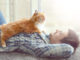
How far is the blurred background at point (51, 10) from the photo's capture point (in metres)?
2.43

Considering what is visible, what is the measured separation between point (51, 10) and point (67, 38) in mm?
1446

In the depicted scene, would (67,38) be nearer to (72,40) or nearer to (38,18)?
(72,40)

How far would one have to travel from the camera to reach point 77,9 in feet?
7.88

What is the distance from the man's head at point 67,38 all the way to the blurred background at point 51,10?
1197 mm

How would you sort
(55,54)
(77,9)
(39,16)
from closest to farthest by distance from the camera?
(55,54)
(39,16)
(77,9)

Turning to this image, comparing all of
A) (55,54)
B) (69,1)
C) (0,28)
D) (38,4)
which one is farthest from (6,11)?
(55,54)

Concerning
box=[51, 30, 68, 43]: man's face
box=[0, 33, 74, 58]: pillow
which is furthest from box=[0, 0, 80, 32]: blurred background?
box=[0, 33, 74, 58]: pillow

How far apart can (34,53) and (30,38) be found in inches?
4.4

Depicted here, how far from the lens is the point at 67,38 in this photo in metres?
1.17

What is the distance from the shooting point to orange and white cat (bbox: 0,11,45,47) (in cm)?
110

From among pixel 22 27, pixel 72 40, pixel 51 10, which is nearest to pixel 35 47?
pixel 22 27

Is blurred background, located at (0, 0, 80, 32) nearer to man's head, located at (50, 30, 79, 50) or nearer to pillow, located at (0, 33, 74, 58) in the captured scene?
man's head, located at (50, 30, 79, 50)

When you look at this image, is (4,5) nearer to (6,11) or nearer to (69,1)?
(6,11)

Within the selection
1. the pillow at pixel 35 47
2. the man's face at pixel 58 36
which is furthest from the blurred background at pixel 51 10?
the pillow at pixel 35 47
